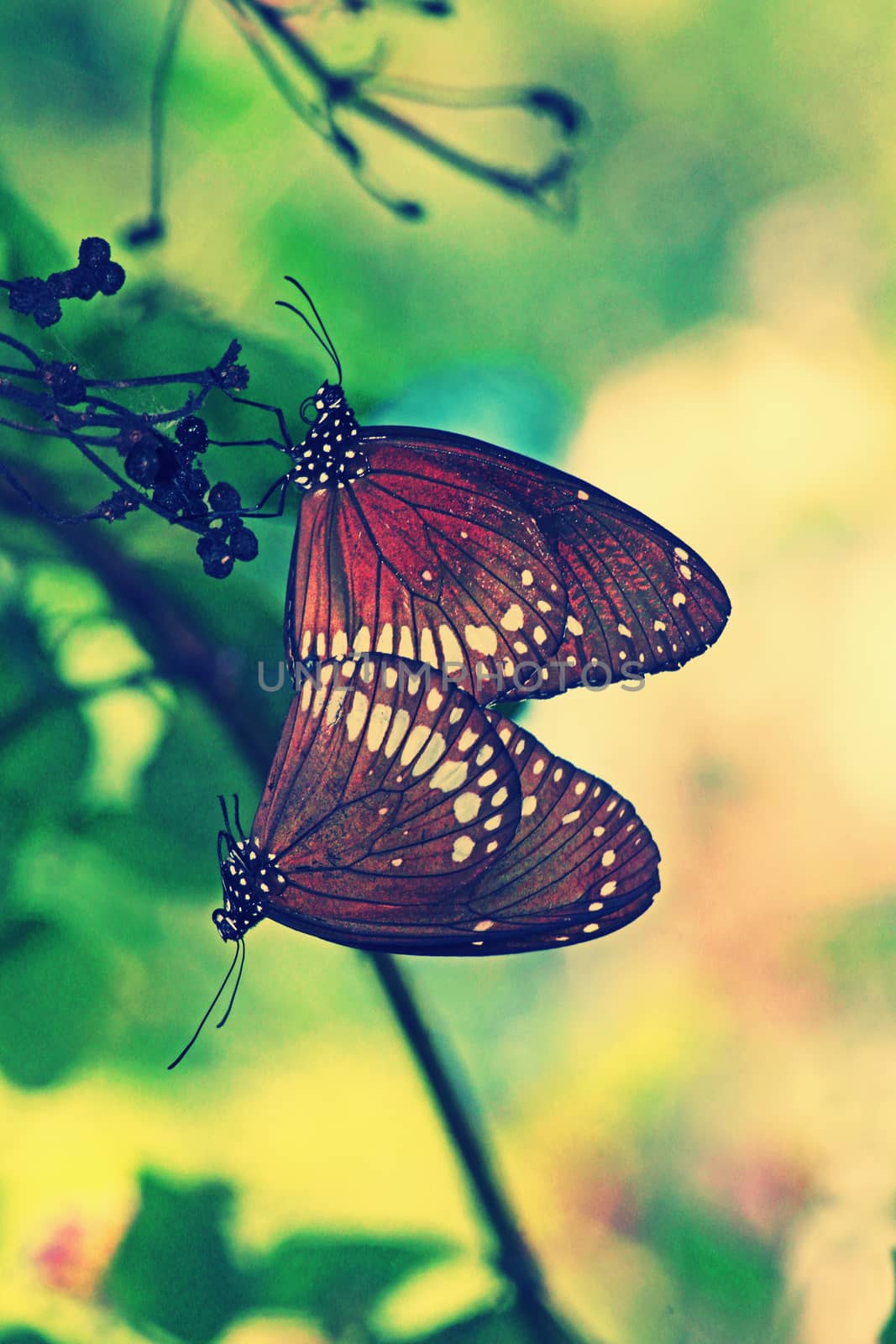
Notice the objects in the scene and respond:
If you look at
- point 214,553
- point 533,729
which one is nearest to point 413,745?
point 533,729

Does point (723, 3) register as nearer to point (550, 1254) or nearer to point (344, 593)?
point (344, 593)

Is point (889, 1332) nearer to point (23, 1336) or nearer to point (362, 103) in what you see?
point (23, 1336)

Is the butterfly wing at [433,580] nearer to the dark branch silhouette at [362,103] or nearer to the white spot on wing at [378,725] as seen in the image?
the white spot on wing at [378,725]

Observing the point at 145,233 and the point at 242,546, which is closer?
the point at 242,546

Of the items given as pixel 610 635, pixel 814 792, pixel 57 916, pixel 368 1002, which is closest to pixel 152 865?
pixel 57 916

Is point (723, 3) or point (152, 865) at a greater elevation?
point (723, 3)

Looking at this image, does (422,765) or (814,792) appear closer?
(422,765)

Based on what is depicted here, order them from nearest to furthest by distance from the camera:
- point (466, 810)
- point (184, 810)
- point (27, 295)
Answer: point (27, 295) → point (466, 810) → point (184, 810)
